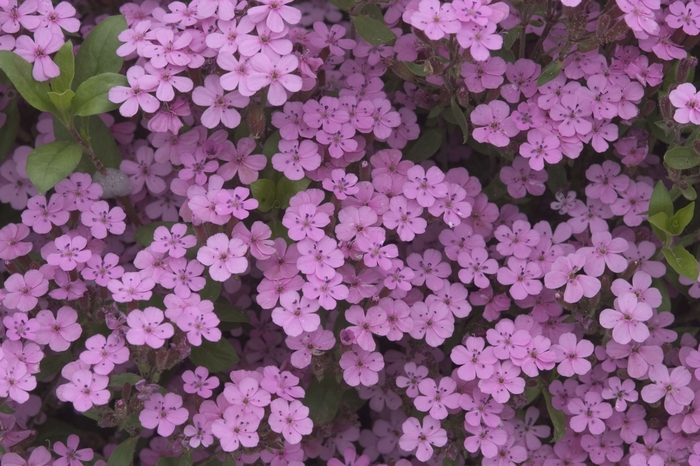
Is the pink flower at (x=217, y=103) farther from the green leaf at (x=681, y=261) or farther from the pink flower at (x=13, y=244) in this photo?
the green leaf at (x=681, y=261)

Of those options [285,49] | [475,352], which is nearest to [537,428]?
[475,352]

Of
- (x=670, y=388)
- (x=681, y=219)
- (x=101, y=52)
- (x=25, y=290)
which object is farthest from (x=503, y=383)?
(x=101, y=52)

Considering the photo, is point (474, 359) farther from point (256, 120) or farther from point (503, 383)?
point (256, 120)

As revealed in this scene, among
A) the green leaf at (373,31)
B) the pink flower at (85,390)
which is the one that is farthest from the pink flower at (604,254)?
the pink flower at (85,390)

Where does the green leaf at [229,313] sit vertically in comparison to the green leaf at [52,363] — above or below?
above

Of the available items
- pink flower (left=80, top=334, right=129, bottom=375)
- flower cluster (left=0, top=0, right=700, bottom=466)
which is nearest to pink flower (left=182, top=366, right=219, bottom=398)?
flower cluster (left=0, top=0, right=700, bottom=466)

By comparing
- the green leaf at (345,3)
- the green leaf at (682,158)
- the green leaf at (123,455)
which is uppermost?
the green leaf at (345,3)

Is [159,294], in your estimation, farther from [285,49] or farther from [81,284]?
[285,49]
